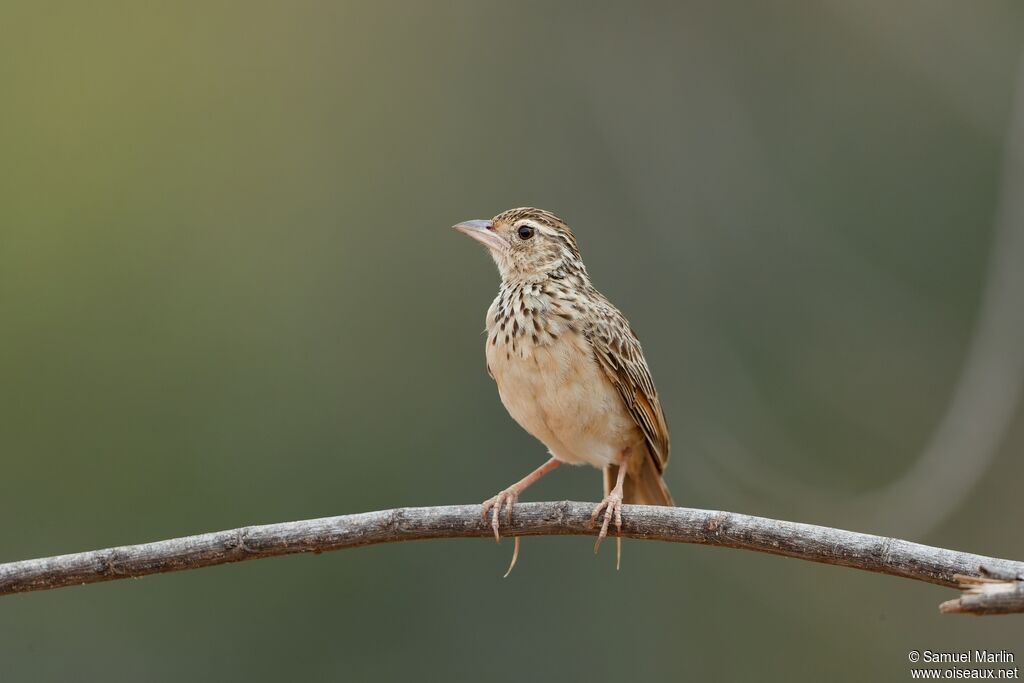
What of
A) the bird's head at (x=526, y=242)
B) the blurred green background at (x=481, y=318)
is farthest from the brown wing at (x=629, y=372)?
the blurred green background at (x=481, y=318)

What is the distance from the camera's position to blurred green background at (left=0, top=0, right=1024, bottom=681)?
412 inches

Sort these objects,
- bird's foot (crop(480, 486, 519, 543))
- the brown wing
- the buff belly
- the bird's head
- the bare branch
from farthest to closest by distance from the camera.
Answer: the bird's head < the brown wing < the buff belly < bird's foot (crop(480, 486, 519, 543)) < the bare branch

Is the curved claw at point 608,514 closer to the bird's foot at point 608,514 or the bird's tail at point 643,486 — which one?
the bird's foot at point 608,514

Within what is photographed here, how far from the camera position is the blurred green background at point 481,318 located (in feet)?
34.3

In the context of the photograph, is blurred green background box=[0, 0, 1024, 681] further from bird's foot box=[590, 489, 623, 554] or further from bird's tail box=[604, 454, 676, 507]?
bird's foot box=[590, 489, 623, 554]

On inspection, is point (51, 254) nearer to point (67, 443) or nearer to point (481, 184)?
point (67, 443)

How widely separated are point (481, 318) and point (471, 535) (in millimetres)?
7227

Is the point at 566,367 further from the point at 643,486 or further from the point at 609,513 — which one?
the point at 643,486

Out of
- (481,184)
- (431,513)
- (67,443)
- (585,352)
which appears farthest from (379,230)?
(431,513)

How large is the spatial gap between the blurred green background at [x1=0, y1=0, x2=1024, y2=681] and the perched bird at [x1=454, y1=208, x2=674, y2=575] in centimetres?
417

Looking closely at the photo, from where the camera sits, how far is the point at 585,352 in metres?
5.72

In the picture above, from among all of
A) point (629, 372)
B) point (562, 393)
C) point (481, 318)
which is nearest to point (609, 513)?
point (562, 393)

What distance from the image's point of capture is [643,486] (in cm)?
636

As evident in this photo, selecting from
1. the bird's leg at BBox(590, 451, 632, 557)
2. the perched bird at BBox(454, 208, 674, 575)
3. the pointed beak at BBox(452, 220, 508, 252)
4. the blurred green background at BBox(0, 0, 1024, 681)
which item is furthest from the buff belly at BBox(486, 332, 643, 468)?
the blurred green background at BBox(0, 0, 1024, 681)
